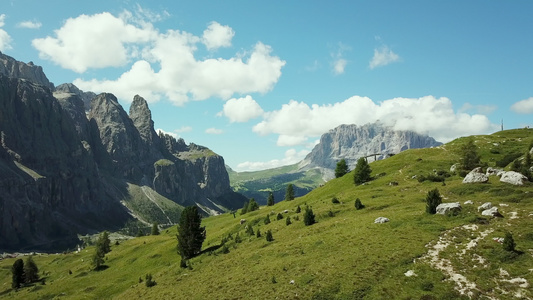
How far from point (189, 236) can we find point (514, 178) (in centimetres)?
6391

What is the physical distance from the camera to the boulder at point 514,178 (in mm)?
61906

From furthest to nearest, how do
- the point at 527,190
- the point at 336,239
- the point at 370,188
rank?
the point at 370,188, the point at 527,190, the point at 336,239

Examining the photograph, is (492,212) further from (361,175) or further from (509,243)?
(361,175)

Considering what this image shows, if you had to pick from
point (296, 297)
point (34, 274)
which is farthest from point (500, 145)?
point (34, 274)

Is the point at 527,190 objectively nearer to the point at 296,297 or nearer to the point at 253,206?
the point at 296,297

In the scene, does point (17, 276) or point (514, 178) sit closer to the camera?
point (514, 178)

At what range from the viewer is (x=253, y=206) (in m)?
150

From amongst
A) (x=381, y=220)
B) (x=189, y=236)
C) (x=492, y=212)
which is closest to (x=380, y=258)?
(x=381, y=220)

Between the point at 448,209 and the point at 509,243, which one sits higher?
the point at 448,209

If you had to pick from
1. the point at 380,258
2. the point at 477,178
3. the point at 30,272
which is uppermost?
the point at 477,178

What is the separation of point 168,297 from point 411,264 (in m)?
32.4

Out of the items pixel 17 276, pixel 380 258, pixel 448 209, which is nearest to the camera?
pixel 380 258

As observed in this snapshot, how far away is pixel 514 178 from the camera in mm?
62812

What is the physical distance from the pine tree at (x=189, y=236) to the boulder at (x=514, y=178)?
197 feet
